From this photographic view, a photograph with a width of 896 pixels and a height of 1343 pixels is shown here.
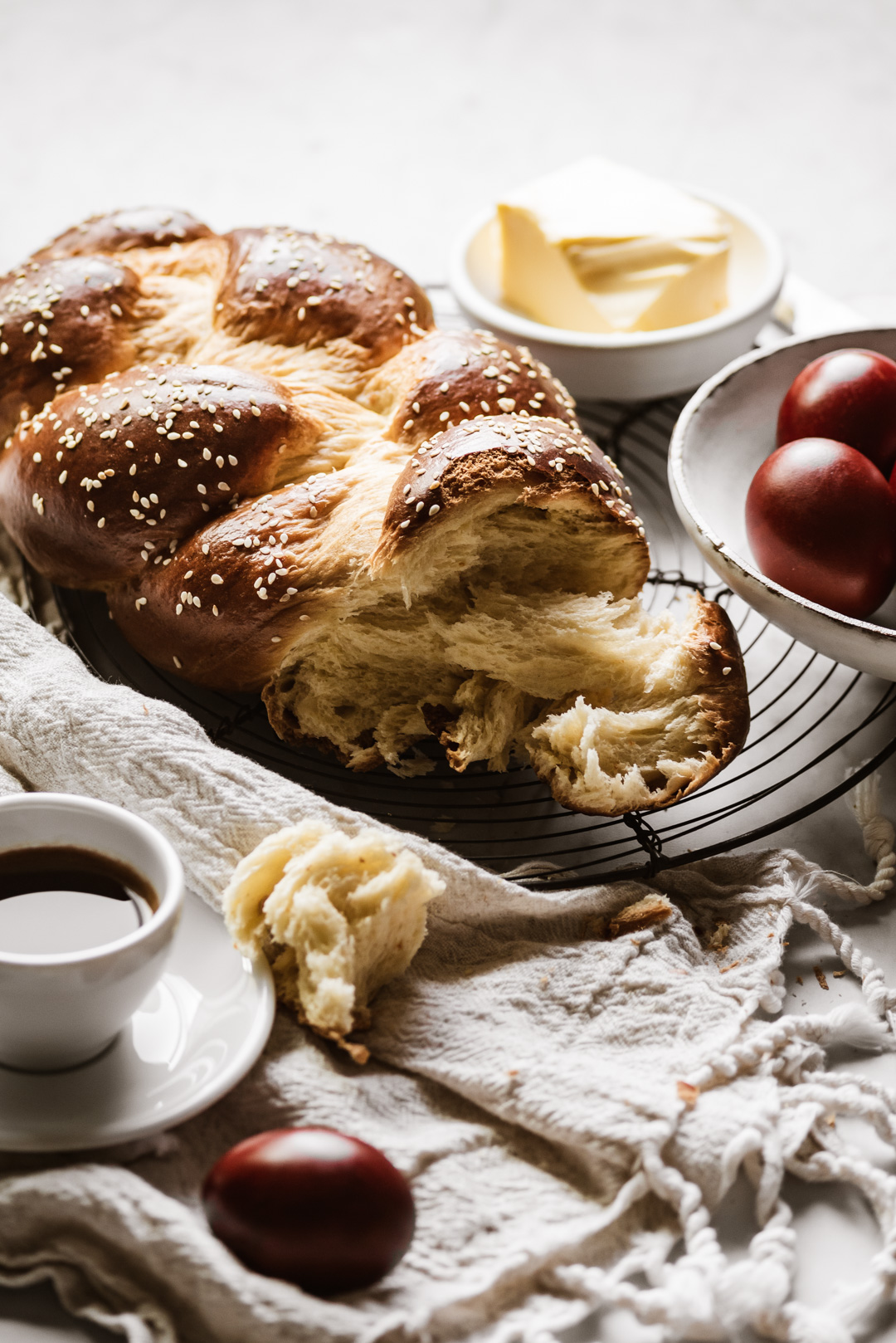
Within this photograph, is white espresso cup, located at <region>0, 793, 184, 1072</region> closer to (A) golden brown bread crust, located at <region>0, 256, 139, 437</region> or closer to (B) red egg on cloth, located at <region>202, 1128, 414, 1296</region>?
(B) red egg on cloth, located at <region>202, 1128, 414, 1296</region>

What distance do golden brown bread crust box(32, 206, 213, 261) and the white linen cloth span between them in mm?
973

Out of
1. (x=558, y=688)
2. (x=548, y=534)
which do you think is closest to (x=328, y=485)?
(x=548, y=534)

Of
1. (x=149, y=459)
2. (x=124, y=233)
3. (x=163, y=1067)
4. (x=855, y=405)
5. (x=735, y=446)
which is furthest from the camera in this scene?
(x=124, y=233)

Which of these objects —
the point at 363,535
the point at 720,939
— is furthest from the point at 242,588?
the point at 720,939

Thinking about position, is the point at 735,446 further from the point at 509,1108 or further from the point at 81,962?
the point at 81,962

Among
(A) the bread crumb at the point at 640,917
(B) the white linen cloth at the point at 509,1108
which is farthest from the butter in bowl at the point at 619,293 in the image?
(A) the bread crumb at the point at 640,917

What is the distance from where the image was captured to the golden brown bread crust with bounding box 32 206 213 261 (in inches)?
91.9

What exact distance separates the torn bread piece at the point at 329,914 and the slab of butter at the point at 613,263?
1.42 metres

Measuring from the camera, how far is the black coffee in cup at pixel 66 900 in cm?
A: 134

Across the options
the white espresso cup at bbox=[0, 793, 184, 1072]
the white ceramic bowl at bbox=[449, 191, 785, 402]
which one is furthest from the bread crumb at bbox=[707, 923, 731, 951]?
the white ceramic bowl at bbox=[449, 191, 785, 402]

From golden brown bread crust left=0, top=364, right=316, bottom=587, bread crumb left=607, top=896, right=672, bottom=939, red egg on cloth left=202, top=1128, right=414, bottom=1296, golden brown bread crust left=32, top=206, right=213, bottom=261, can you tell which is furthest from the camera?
golden brown bread crust left=32, top=206, right=213, bottom=261

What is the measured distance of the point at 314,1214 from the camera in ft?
3.92

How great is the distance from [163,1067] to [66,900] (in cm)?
21

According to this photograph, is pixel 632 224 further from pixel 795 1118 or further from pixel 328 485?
pixel 795 1118
